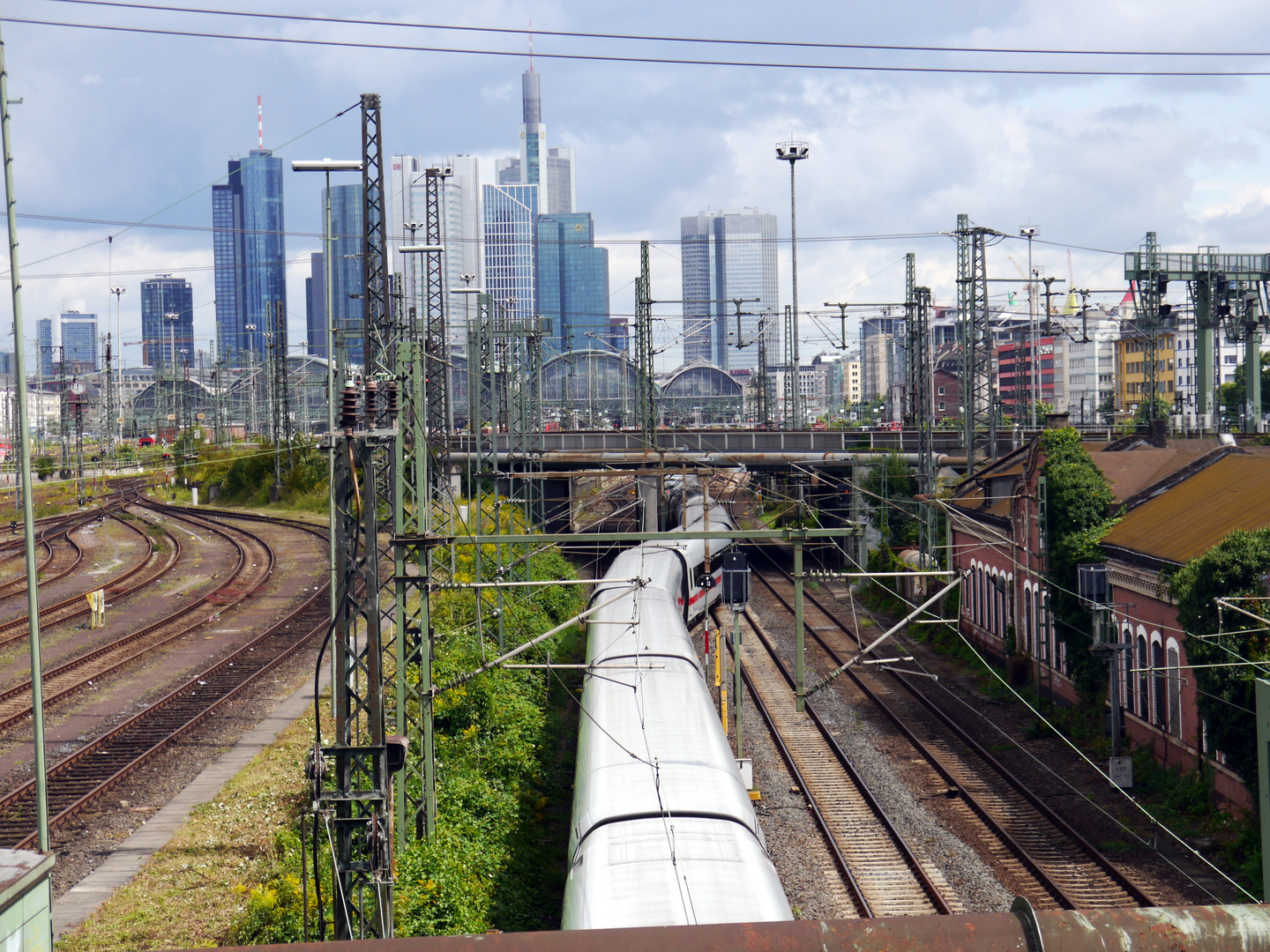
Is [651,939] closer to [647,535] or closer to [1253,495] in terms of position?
[647,535]

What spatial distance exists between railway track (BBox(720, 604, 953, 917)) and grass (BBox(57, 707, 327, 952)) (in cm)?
776

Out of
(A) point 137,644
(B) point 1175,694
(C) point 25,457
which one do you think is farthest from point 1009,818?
(A) point 137,644

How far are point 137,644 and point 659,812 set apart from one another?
2162cm

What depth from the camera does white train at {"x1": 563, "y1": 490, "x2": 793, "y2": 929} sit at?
939 centimetres

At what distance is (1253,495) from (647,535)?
42.8 feet

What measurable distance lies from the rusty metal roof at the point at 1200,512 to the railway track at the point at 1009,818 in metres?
4.71

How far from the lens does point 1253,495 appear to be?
2014cm

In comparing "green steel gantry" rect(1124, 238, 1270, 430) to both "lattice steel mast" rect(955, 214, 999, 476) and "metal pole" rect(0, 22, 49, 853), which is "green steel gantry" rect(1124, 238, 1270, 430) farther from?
"metal pole" rect(0, 22, 49, 853)

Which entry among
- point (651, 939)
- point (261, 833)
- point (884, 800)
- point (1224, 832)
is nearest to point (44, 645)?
point (261, 833)

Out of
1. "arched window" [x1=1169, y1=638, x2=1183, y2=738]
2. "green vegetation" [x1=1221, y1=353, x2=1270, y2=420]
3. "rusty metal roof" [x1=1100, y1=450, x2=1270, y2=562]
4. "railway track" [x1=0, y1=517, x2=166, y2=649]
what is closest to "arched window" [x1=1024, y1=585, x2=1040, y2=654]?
"rusty metal roof" [x1=1100, y1=450, x2=1270, y2=562]

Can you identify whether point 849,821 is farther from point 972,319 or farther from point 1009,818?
point 972,319

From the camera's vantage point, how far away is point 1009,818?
58.2 feet

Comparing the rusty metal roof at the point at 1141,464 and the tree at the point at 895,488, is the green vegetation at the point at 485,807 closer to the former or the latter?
the rusty metal roof at the point at 1141,464

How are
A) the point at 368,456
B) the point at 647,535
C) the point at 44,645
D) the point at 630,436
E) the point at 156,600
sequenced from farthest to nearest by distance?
1. the point at 630,436
2. the point at 156,600
3. the point at 44,645
4. the point at 647,535
5. the point at 368,456
